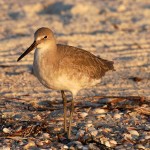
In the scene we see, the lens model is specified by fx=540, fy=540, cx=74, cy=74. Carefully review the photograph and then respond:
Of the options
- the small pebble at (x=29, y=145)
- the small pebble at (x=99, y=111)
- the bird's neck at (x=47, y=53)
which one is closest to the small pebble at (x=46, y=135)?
the small pebble at (x=29, y=145)

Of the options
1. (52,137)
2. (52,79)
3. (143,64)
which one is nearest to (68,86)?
(52,79)

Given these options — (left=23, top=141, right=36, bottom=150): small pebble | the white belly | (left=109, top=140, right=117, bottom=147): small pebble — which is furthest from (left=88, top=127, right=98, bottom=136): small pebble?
(left=23, top=141, right=36, bottom=150): small pebble

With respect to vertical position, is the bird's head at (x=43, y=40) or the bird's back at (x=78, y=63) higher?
the bird's head at (x=43, y=40)

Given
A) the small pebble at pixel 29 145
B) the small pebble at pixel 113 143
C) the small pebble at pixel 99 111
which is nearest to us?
the small pebble at pixel 29 145

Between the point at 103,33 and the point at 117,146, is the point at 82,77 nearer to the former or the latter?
the point at 117,146

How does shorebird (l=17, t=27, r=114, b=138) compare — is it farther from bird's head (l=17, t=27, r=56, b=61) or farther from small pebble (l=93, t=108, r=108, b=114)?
small pebble (l=93, t=108, r=108, b=114)

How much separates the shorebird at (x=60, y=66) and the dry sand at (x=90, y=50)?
1.90 ft

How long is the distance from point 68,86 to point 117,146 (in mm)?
985

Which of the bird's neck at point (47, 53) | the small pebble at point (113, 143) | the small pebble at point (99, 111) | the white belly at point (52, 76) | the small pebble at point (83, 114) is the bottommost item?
the small pebble at point (113, 143)

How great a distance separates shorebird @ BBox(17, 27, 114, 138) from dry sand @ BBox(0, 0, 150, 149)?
579 millimetres

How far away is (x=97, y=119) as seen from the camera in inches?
301

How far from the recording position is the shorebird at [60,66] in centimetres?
682

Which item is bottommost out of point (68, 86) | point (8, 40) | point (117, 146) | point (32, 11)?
point (117, 146)

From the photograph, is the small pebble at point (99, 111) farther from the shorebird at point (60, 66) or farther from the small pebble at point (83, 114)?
the shorebird at point (60, 66)
